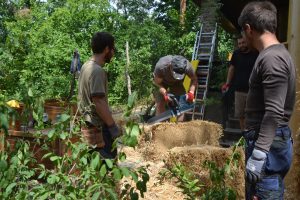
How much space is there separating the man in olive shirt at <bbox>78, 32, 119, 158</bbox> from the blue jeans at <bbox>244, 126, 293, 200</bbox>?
1.42 m

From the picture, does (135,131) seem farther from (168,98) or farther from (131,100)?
(168,98)

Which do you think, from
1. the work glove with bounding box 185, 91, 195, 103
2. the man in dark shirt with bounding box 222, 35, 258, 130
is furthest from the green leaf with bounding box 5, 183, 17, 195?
the work glove with bounding box 185, 91, 195, 103

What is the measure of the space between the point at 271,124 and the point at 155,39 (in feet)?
50.0

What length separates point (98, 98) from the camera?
3.56 metres

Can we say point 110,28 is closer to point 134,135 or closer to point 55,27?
point 55,27

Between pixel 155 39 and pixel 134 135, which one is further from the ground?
pixel 155 39

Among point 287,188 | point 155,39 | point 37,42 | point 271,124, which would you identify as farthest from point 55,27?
point 271,124

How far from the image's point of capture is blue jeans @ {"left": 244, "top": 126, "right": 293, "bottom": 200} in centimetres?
239

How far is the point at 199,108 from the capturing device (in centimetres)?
1025

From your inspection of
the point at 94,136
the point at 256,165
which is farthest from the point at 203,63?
the point at 256,165

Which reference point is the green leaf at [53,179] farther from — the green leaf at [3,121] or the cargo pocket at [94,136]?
the cargo pocket at [94,136]

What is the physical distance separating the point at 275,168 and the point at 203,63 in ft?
29.4

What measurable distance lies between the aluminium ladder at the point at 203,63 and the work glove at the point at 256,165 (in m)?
7.40

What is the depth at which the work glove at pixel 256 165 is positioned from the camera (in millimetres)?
2312
